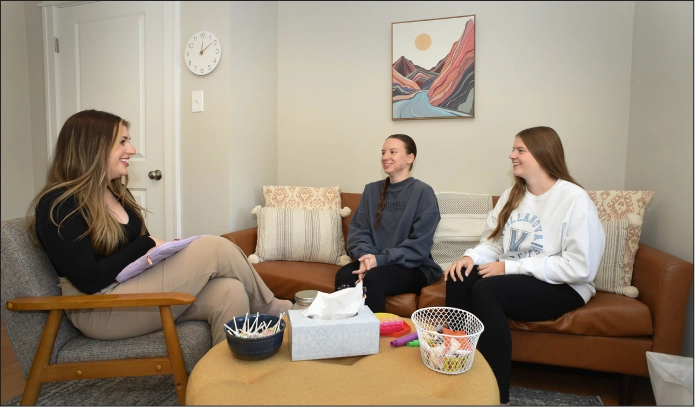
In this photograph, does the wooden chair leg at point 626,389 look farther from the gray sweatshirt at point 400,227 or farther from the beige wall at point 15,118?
the beige wall at point 15,118

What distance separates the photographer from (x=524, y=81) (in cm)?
245

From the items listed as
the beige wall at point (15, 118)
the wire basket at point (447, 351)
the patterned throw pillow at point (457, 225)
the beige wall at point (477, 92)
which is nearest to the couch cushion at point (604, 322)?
the patterned throw pillow at point (457, 225)

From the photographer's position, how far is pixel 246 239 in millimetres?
2385

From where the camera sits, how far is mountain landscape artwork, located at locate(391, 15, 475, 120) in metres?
2.51

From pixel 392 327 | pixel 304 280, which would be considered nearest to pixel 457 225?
pixel 304 280

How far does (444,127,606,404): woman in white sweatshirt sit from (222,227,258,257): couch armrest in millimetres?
1099

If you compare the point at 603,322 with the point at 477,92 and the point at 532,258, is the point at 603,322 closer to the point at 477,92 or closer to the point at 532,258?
the point at 532,258

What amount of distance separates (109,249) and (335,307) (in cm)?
83

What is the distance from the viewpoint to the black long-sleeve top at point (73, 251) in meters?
1.34

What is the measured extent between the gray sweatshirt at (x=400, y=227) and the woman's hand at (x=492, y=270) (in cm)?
33

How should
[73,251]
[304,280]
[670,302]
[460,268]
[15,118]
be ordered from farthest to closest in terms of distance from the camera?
[15,118] < [304,280] < [460,268] < [670,302] < [73,251]

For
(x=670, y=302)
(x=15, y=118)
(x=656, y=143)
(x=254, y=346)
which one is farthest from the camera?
(x=15, y=118)

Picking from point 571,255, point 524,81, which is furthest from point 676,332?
point 524,81

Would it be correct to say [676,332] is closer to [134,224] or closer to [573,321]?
[573,321]
